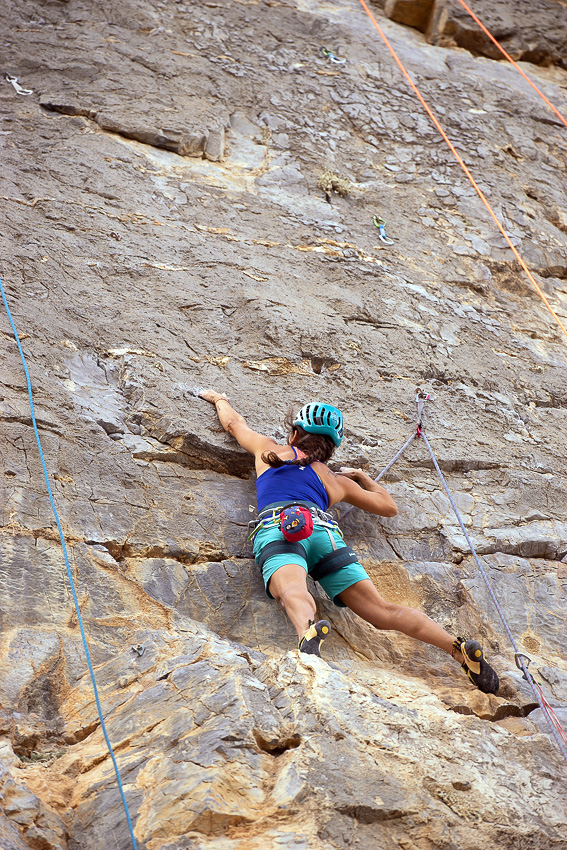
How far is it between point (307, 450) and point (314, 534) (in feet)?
1.66

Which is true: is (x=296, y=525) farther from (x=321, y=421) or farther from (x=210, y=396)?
(x=210, y=396)

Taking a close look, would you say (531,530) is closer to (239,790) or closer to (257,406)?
(257,406)

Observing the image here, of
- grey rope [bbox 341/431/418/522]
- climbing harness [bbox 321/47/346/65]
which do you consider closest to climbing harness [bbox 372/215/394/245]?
grey rope [bbox 341/431/418/522]

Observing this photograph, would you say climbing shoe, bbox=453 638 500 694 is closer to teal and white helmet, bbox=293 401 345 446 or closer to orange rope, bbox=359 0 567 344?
teal and white helmet, bbox=293 401 345 446

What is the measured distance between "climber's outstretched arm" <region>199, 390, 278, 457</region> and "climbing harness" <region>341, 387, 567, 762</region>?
2.11 feet

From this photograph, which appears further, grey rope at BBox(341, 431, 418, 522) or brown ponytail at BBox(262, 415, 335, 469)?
grey rope at BBox(341, 431, 418, 522)

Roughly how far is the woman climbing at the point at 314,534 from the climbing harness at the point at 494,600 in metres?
0.20

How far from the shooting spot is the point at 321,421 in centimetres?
407

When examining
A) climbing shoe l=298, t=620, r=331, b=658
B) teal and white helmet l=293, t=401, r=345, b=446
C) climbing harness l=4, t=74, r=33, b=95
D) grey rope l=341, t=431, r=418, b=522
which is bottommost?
grey rope l=341, t=431, r=418, b=522

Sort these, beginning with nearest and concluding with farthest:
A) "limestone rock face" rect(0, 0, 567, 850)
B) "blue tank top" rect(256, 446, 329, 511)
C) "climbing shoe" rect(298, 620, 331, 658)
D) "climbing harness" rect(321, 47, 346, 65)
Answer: "limestone rock face" rect(0, 0, 567, 850)
"climbing shoe" rect(298, 620, 331, 658)
"blue tank top" rect(256, 446, 329, 511)
"climbing harness" rect(321, 47, 346, 65)

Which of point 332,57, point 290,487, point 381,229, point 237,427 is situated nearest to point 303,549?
point 290,487

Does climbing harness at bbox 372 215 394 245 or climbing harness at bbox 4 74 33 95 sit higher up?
climbing harness at bbox 4 74 33 95

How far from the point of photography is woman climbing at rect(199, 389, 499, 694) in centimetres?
347

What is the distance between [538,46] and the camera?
Answer: 880cm
